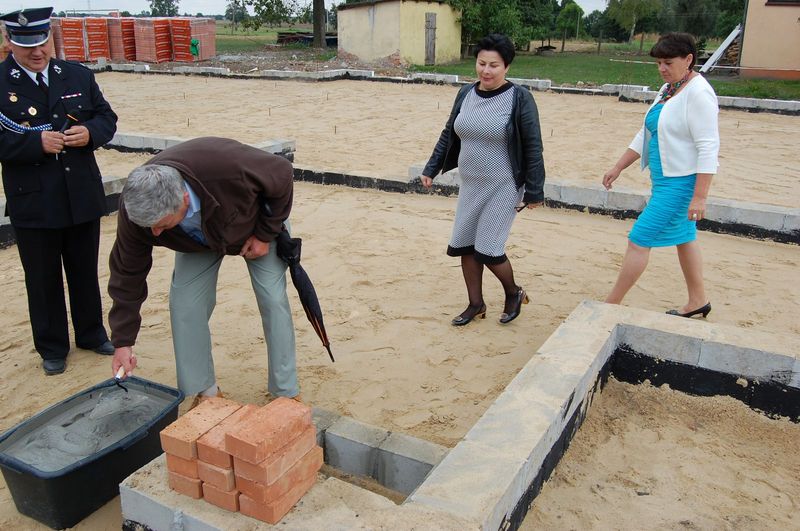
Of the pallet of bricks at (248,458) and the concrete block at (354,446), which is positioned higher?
the pallet of bricks at (248,458)

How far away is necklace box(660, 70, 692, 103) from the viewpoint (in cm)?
380

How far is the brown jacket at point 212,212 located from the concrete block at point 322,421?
0.83 meters

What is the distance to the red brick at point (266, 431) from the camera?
6.81 feet

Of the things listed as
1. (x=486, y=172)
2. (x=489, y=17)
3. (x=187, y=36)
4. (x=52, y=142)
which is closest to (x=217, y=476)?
(x=52, y=142)

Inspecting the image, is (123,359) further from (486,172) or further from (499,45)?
(499,45)

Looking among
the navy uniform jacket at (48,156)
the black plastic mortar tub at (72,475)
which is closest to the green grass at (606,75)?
the navy uniform jacket at (48,156)

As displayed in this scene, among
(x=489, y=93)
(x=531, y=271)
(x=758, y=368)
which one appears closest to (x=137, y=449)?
(x=489, y=93)

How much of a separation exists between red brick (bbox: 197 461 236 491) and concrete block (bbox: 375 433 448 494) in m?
0.85

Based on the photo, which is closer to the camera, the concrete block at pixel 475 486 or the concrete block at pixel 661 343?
the concrete block at pixel 475 486

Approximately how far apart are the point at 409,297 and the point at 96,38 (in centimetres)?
2842

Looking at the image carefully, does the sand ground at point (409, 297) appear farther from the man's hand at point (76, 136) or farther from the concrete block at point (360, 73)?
the concrete block at point (360, 73)

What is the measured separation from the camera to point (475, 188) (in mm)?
4137

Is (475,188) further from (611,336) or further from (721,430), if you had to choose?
(721,430)

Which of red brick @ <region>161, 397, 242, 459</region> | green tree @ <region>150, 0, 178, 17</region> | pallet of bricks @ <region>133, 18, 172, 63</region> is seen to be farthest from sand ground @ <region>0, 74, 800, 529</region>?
green tree @ <region>150, 0, 178, 17</region>
